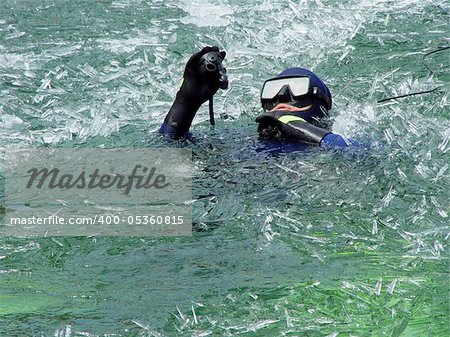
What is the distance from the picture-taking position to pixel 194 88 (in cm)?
489

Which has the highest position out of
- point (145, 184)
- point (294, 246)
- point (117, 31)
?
point (294, 246)

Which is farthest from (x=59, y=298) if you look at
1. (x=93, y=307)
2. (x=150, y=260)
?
(x=150, y=260)

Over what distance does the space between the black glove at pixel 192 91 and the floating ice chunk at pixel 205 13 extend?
7.77 feet

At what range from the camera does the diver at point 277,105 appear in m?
4.65

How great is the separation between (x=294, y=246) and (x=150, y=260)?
0.58m

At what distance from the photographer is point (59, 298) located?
3.19 meters

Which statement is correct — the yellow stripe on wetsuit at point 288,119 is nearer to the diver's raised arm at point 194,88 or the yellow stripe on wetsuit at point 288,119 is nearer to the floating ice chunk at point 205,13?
the diver's raised arm at point 194,88

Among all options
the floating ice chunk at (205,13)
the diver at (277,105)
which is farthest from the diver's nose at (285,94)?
the floating ice chunk at (205,13)

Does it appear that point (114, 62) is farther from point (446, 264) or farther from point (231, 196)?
point (446, 264)

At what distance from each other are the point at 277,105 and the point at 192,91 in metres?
0.49

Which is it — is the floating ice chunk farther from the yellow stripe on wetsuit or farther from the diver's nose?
the yellow stripe on wetsuit

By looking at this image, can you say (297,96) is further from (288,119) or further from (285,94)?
(288,119)

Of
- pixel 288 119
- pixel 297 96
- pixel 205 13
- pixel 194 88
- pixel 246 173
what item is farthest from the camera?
pixel 205 13

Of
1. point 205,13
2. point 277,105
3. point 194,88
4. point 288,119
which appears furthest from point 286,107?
point 205,13
